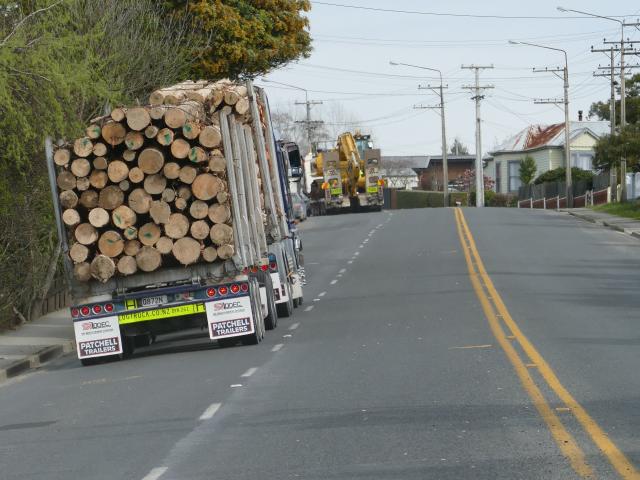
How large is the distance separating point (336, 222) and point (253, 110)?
129ft

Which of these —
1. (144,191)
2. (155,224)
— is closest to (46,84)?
(144,191)

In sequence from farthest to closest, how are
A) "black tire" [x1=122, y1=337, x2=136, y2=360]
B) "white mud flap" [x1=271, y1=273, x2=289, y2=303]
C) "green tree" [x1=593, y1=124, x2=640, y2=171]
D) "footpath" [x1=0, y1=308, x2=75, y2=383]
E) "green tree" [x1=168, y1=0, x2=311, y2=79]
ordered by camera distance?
"green tree" [x1=593, y1=124, x2=640, y2=171] → "green tree" [x1=168, y1=0, x2=311, y2=79] → "white mud flap" [x1=271, y1=273, x2=289, y2=303] → "black tire" [x1=122, y1=337, x2=136, y2=360] → "footpath" [x1=0, y1=308, x2=75, y2=383]

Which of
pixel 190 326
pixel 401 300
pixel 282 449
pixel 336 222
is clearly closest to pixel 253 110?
pixel 190 326

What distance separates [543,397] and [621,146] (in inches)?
1790

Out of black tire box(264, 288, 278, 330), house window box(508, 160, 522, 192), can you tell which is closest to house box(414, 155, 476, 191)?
house window box(508, 160, 522, 192)

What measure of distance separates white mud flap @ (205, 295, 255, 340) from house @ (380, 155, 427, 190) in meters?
131

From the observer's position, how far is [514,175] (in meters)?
108

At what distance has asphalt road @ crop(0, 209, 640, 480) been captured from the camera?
32.2 feet

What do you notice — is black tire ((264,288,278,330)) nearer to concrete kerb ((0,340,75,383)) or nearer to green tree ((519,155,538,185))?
concrete kerb ((0,340,75,383))

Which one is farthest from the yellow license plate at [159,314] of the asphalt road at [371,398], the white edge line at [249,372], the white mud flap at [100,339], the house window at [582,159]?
the house window at [582,159]

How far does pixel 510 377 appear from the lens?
14.0 metres

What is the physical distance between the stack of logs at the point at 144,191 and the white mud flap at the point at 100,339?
761 mm

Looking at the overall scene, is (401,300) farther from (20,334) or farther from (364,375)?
(364,375)

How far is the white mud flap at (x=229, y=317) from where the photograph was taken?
18891mm
